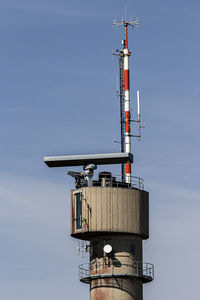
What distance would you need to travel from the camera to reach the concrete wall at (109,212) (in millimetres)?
86562

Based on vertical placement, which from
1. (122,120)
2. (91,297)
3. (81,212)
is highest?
(122,120)

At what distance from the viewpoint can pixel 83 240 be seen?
3511 inches

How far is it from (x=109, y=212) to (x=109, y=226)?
126cm

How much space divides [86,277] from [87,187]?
815 centimetres

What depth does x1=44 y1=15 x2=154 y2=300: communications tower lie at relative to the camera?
86.5 m

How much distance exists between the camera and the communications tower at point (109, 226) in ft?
284

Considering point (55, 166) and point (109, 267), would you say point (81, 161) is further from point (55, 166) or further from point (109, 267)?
point (109, 267)

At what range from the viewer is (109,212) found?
8669 cm

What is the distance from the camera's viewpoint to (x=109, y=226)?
86.4 m

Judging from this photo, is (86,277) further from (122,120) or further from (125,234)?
(122,120)

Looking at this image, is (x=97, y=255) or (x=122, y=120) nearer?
(x=97, y=255)

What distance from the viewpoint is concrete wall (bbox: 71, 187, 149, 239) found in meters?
86.6

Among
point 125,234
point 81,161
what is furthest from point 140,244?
point 81,161

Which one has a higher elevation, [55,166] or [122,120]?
[122,120]
